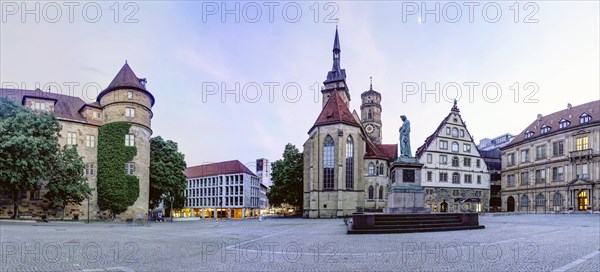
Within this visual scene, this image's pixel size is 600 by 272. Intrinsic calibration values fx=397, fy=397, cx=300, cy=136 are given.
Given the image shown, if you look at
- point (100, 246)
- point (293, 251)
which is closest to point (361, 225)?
point (293, 251)

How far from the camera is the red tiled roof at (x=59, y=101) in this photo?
43797 mm

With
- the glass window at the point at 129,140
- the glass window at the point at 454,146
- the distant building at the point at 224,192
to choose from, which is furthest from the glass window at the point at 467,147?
the distant building at the point at 224,192

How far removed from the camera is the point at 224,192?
329 feet

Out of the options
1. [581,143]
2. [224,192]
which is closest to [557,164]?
[581,143]

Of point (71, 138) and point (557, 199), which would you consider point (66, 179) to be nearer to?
point (71, 138)

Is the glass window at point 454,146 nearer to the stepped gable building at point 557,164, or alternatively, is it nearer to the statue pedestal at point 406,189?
the stepped gable building at point 557,164

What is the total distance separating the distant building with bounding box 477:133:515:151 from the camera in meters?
105

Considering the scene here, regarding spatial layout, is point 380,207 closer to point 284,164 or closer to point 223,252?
point 284,164

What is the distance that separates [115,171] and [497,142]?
328 ft

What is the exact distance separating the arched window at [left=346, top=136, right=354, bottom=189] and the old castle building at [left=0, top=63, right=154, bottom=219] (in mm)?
24216

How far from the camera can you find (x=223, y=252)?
12.7m

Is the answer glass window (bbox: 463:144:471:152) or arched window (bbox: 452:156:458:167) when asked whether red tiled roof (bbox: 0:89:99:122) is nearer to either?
arched window (bbox: 452:156:458:167)

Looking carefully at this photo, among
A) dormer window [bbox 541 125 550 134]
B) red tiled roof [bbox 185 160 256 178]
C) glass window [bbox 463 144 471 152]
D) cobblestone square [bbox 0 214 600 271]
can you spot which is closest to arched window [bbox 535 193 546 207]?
dormer window [bbox 541 125 550 134]

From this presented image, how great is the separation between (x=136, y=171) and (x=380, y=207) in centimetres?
3018
